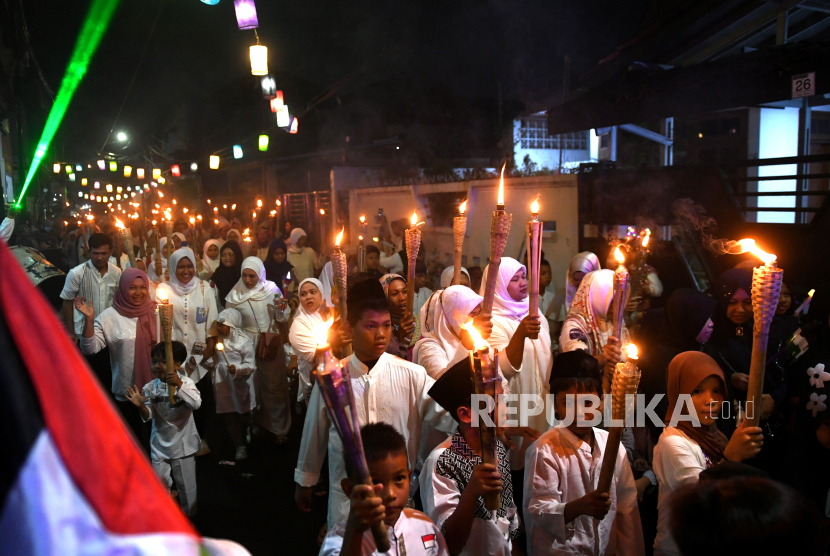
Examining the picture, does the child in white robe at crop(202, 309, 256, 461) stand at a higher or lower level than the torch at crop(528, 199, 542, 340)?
lower

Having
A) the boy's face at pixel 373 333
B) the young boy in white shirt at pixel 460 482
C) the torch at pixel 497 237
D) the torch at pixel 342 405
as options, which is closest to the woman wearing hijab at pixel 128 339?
the boy's face at pixel 373 333

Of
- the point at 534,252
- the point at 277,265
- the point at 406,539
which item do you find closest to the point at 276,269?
the point at 277,265

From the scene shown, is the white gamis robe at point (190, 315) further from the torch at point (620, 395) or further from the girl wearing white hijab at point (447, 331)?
the torch at point (620, 395)

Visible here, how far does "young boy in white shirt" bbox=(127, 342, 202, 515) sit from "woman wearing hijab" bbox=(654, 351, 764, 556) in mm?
3304

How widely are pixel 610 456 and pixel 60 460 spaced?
5.03 ft

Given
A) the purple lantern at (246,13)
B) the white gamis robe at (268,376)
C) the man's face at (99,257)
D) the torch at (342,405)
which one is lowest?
the white gamis robe at (268,376)

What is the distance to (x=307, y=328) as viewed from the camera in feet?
16.9

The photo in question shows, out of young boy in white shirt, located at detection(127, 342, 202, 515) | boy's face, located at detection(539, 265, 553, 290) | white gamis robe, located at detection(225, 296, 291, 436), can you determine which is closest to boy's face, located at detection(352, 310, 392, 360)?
young boy in white shirt, located at detection(127, 342, 202, 515)

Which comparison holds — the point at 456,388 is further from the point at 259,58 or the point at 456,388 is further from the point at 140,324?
the point at 259,58

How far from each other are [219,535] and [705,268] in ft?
20.3

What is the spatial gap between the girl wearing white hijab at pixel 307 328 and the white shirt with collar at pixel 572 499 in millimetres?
2315

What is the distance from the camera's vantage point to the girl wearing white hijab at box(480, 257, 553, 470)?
3.46 m

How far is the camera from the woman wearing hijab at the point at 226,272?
8.03m

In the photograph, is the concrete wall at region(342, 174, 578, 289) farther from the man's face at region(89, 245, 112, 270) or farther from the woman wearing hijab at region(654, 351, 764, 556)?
the woman wearing hijab at region(654, 351, 764, 556)
